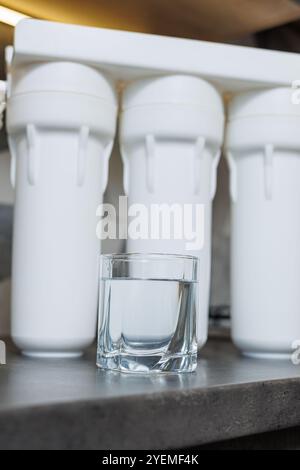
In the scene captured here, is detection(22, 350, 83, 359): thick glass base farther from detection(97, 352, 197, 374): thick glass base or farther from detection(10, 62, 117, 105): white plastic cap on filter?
detection(10, 62, 117, 105): white plastic cap on filter

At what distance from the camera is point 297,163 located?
739 millimetres

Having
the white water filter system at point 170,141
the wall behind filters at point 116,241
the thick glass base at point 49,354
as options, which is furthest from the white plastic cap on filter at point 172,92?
the thick glass base at point 49,354

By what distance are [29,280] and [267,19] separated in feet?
1.77

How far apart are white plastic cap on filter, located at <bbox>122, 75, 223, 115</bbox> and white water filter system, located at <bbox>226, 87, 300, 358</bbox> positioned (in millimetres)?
58

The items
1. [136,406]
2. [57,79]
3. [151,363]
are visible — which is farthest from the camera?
[57,79]

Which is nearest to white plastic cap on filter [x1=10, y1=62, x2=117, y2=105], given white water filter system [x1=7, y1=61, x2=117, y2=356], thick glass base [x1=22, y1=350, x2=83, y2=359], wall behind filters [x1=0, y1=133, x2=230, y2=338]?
white water filter system [x1=7, y1=61, x2=117, y2=356]

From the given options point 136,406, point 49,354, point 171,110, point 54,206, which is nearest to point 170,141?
point 171,110

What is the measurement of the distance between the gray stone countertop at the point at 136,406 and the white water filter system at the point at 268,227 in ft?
0.43

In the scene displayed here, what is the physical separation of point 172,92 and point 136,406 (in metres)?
0.38

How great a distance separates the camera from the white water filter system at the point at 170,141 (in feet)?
2.24

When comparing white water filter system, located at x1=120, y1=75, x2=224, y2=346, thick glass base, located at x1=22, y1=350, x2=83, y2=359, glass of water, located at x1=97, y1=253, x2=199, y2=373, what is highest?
white water filter system, located at x1=120, y1=75, x2=224, y2=346

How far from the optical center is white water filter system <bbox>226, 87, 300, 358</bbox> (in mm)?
719

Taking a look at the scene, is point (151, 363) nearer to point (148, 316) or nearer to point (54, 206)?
point (148, 316)

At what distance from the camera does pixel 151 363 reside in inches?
21.5
